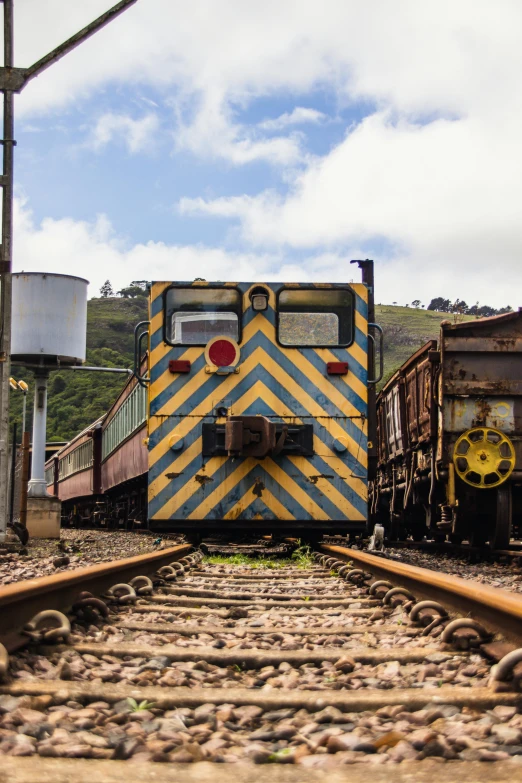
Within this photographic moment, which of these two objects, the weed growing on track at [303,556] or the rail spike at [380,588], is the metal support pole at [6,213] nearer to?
the weed growing on track at [303,556]

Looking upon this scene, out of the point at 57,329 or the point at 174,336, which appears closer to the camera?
the point at 174,336

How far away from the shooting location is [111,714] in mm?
2377

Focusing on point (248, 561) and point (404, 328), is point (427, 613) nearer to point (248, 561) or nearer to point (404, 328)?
point (248, 561)

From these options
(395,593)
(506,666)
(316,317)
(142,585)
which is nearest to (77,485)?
(316,317)

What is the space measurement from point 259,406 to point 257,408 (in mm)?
27

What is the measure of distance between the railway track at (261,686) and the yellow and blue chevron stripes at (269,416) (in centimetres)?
336

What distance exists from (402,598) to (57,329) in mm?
15336

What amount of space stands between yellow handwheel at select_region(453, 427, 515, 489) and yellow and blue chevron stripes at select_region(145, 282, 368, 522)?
2068 mm

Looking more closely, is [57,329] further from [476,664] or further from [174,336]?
[476,664]

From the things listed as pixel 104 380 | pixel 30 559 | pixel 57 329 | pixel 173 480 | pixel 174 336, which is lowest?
pixel 30 559

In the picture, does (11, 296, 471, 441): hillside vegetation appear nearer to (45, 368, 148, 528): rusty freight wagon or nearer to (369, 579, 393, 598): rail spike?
(45, 368, 148, 528): rusty freight wagon

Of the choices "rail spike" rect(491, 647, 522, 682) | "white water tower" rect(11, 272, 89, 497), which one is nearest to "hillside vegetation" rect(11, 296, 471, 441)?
"white water tower" rect(11, 272, 89, 497)

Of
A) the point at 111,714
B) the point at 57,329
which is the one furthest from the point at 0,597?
the point at 57,329

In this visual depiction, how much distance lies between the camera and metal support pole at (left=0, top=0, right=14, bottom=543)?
10.9 meters
